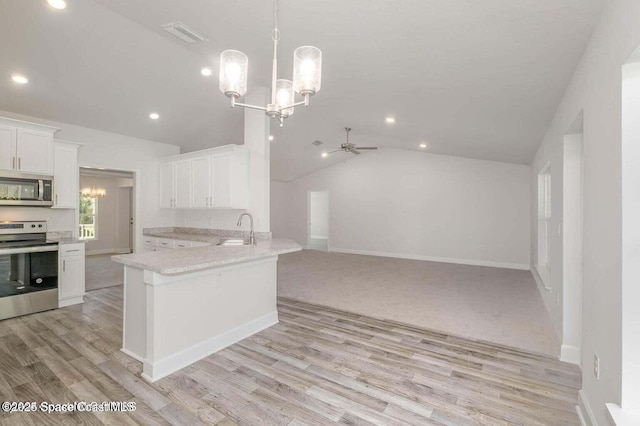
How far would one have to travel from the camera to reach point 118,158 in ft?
17.0

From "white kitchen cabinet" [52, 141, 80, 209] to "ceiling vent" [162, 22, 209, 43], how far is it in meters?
2.83

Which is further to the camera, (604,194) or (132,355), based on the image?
(132,355)

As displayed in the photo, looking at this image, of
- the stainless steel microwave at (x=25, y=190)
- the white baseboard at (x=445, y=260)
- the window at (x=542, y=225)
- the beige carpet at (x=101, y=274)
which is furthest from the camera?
the white baseboard at (x=445, y=260)

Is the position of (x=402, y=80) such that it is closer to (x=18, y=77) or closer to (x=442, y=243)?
(x=18, y=77)

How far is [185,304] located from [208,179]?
108 inches

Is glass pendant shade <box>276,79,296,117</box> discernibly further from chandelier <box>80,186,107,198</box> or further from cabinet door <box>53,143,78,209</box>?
chandelier <box>80,186,107,198</box>

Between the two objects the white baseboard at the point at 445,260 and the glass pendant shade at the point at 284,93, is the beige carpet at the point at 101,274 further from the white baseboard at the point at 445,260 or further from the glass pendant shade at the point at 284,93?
the white baseboard at the point at 445,260

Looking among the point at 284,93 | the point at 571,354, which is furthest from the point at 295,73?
the point at 571,354

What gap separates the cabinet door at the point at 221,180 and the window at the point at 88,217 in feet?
20.9

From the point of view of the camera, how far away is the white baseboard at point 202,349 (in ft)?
7.55

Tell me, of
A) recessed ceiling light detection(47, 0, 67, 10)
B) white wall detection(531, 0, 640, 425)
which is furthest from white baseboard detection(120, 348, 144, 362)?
white wall detection(531, 0, 640, 425)

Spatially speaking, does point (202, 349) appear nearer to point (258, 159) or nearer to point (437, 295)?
point (258, 159)

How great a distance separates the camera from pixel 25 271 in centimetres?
366

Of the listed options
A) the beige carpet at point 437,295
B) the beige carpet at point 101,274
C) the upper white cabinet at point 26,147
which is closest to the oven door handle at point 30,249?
the upper white cabinet at point 26,147
